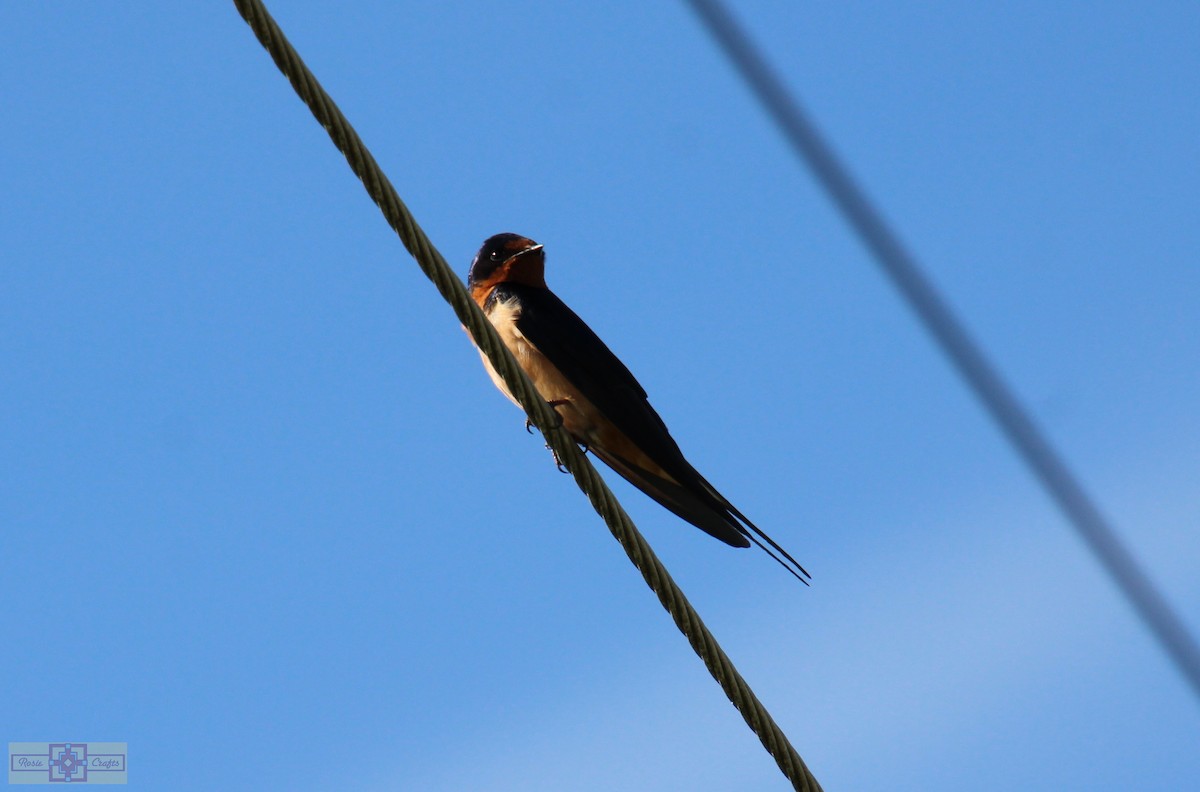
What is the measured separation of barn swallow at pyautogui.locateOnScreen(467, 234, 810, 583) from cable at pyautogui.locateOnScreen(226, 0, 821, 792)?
59.3 inches

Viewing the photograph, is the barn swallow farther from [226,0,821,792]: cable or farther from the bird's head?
[226,0,821,792]: cable

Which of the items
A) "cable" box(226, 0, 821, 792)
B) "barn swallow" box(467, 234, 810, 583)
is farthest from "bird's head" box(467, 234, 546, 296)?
"cable" box(226, 0, 821, 792)

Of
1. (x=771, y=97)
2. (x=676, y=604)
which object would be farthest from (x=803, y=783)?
(x=771, y=97)

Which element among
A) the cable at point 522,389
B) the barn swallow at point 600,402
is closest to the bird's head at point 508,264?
the barn swallow at point 600,402

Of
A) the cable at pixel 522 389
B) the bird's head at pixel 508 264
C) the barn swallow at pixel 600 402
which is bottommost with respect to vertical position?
the cable at pixel 522 389

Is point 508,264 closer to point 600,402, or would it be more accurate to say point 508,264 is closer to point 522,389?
point 600,402

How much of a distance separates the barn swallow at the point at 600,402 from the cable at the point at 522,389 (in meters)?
1.51

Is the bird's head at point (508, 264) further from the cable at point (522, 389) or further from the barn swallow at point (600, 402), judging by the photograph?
the cable at point (522, 389)

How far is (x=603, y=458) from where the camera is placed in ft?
18.8

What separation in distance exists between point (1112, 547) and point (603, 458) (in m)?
2.61

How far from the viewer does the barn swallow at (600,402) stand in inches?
209

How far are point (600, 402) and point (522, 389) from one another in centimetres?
212

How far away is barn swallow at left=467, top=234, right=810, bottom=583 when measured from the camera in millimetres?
5301

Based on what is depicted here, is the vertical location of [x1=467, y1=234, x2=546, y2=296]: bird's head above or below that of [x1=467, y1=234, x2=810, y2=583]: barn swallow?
above
